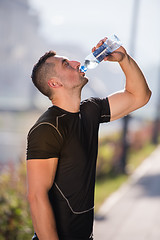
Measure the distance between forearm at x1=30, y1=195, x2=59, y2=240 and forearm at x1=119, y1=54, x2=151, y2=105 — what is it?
1027 millimetres

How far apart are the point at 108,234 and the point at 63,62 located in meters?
4.02

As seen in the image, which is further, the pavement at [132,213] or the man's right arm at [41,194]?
the pavement at [132,213]

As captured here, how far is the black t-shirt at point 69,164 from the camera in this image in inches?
82.0

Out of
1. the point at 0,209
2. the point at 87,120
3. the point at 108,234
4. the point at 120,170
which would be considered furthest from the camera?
the point at 120,170

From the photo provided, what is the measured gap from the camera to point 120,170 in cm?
1026

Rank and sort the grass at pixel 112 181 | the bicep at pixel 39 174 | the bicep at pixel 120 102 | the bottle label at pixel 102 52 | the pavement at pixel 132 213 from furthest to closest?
the grass at pixel 112 181 → the pavement at pixel 132 213 → the bicep at pixel 120 102 → the bottle label at pixel 102 52 → the bicep at pixel 39 174

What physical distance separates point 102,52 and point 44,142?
82 cm

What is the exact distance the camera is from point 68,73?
7.54ft

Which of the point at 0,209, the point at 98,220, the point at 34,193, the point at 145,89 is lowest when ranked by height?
the point at 98,220

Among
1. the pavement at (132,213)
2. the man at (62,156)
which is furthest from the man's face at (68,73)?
the pavement at (132,213)

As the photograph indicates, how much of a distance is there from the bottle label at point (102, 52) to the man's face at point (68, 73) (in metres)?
0.23

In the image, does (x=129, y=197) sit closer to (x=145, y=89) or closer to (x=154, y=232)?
(x=154, y=232)

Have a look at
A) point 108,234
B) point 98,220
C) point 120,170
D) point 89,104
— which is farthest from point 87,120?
point 120,170

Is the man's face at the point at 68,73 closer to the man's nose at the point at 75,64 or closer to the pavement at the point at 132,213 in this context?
the man's nose at the point at 75,64
